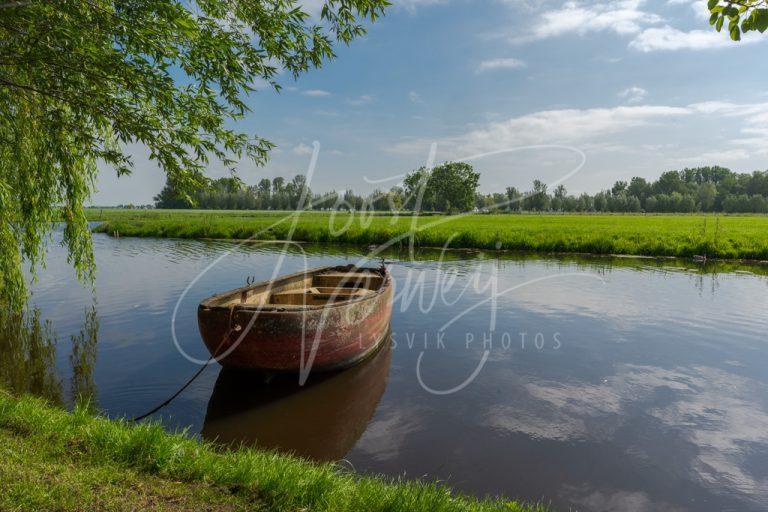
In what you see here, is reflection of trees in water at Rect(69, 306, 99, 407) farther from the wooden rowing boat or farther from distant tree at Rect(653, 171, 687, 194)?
distant tree at Rect(653, 171, 687, 194)

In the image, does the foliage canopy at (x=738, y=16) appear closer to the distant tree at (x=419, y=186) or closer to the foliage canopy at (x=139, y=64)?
the foliage canopy at (x=139, y=64)

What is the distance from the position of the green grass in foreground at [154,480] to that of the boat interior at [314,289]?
167 inches

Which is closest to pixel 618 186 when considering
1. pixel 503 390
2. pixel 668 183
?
pixel 668 183

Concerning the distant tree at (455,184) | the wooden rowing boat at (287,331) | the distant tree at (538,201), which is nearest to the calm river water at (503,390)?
the wooden rowing boat at (287,331)

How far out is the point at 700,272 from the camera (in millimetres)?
22812

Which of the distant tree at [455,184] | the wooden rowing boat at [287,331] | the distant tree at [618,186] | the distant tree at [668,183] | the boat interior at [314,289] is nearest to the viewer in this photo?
the wooden rowing boat at [287,331]

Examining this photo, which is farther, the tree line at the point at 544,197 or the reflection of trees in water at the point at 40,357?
the tree line at the point at 544,197

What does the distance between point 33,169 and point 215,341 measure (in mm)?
5931

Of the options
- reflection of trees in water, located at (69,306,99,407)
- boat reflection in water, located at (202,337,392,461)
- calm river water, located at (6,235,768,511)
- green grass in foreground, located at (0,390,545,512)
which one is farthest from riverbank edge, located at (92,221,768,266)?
green grass in foreground, located at (0,390,545,512)

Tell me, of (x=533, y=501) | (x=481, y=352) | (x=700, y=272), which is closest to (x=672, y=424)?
(x=533, y=501)

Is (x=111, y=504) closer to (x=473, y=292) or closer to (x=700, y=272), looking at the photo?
(x=473, y=292)

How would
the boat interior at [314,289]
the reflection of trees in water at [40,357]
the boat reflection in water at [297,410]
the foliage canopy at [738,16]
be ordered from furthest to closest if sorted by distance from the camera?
the boat interior at [314,289]
the reflection of trees in water at [40,357]
the boat reflection in water at [297,410]
the foliage canopy at [738,16]

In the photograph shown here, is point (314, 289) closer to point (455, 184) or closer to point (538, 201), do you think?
point (455, 184)

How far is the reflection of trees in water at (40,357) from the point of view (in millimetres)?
8367
